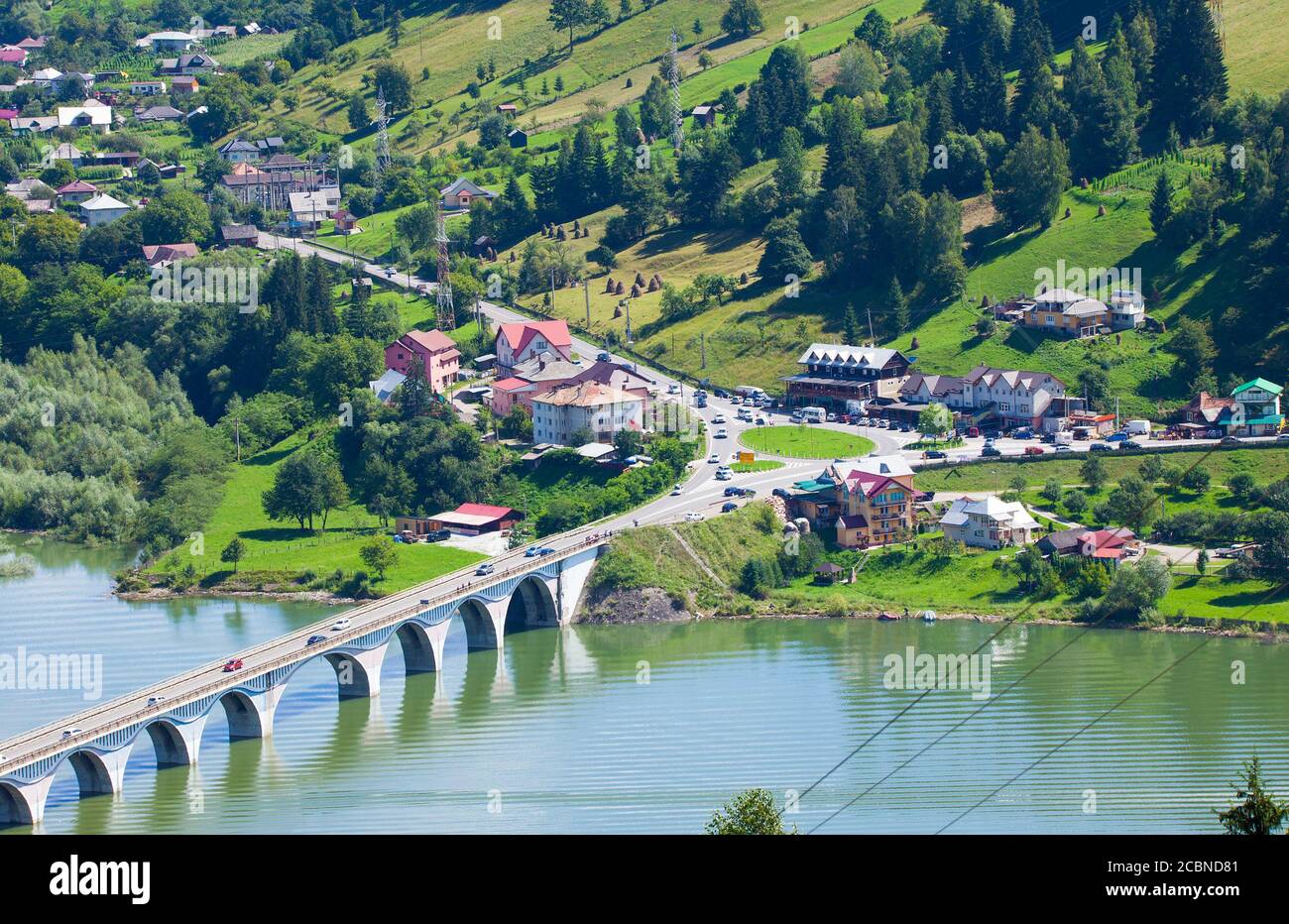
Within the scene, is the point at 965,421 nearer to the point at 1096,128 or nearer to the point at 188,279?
the point at 1096,128

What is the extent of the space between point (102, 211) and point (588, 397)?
54.1 metres

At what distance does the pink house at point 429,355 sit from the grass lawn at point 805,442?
1756 cm

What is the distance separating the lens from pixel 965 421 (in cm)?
8512

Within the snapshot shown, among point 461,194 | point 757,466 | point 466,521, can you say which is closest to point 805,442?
point 757,466

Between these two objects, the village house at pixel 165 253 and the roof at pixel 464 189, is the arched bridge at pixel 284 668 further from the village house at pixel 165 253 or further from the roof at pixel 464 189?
the roof at pixel 464 189

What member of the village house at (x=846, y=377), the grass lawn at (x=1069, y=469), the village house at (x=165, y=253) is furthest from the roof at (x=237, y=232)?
the grass lawn at (x=1069, y=469)

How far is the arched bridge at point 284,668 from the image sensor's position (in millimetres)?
49469

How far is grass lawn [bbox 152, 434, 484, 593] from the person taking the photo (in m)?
76.2

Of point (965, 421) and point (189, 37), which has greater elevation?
point (189, 37)

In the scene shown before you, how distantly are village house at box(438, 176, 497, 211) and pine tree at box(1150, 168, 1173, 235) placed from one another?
4669 cm

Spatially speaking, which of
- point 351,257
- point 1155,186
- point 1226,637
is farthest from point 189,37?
point 1226,637

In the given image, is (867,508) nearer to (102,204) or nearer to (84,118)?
(102,204)

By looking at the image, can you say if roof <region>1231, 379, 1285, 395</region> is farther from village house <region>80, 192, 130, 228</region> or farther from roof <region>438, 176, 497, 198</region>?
village house <region>80, 192, 130, 228</region>
